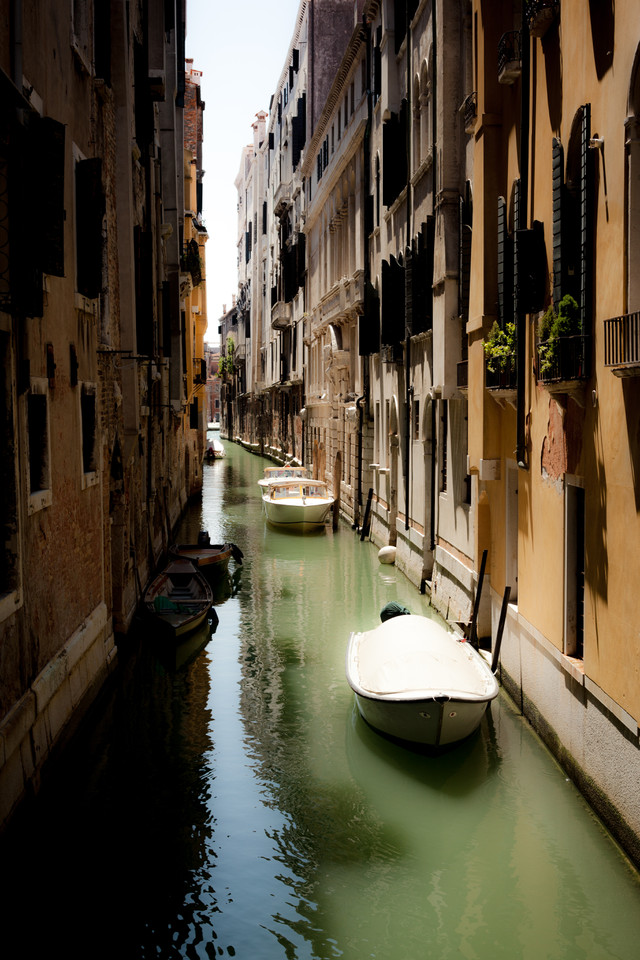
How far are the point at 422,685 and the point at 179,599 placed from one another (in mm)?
6493

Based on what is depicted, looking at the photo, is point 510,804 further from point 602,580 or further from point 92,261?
point 92,261

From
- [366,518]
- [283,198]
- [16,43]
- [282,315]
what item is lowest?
[366,518]

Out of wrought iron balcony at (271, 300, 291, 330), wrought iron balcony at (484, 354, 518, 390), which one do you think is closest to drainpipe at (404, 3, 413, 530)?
wrought iron balcony at (484, 354, 518, 390)

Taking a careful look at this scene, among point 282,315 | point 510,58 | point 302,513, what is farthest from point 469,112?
point 282,315

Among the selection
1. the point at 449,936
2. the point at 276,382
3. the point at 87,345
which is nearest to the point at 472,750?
the point at 449,936

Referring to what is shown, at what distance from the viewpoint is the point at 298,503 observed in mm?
23422

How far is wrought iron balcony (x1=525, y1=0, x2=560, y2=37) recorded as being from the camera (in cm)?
774

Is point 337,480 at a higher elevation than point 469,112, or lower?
lower

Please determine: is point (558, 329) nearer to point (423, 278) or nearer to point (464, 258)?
point (464, 258)

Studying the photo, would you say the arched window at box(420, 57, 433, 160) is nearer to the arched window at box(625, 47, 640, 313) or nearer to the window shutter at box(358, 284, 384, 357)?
the window shutter at box(358, 284, 384, 357)

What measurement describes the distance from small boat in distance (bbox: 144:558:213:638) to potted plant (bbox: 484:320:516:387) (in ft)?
16.8

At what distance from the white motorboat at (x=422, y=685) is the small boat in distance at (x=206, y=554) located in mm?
7402

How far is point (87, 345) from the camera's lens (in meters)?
9.80

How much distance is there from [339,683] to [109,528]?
3.34 metres
